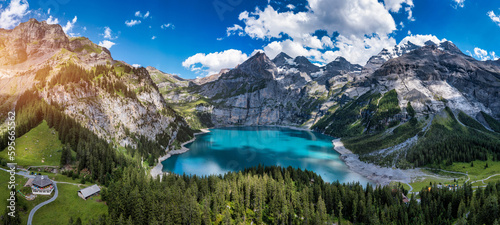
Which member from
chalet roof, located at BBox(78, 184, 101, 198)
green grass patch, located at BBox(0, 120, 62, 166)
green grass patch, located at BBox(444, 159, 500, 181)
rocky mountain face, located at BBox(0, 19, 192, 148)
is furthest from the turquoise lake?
chalet roof, located at BBox(78, 184, 101, 198)

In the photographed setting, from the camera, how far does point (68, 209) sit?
49812mm

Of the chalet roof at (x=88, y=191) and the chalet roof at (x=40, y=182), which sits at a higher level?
the chalet roof at (x=40, y=182)

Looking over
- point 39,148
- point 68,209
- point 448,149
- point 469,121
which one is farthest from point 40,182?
point 469,121

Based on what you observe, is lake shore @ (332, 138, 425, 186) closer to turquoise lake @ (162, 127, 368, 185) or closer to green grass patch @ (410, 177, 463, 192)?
green grass patch @ (410, 177, 463, 192)

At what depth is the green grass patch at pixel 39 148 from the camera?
71.2 metres

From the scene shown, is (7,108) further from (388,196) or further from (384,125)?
(384,125)

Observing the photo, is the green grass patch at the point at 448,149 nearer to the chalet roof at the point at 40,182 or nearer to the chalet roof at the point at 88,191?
→ the chalet roof at the point at 88,191

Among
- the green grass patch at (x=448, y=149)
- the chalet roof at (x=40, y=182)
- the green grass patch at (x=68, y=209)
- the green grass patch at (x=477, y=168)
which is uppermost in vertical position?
the green grass patch at (x=448, y=149)

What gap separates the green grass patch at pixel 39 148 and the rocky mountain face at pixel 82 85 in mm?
19653

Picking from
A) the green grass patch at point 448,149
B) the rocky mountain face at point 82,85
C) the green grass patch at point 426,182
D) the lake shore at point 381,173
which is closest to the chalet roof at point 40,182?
the rocky mountain face at point 82,85

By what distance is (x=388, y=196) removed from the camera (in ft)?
208

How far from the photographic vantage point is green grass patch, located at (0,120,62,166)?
2803 inches

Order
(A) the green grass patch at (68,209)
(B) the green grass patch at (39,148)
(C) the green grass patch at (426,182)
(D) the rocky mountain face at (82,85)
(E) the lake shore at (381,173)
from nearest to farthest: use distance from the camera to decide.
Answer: (A) the green grass patch at (68,209) < (B) the green grass patch at (39,148) < (C) the green grass patch at (426,182) < (E) the lake shore at (381,173) < (D) the rocky mountain face at (82,85)

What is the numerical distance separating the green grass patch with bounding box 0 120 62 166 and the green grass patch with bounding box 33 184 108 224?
23.2m
